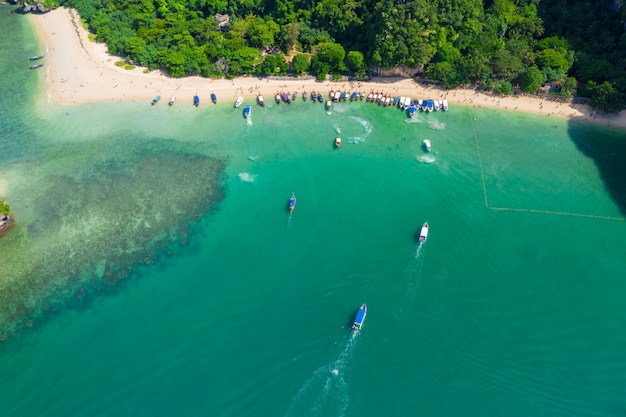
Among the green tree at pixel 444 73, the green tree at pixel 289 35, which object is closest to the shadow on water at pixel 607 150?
the green tree at pixel 444 73

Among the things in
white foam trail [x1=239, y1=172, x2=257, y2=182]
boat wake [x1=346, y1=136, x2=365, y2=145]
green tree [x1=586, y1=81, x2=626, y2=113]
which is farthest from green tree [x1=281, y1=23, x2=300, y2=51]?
green tree [x1=586, y1=81, x2=626, y2=113]

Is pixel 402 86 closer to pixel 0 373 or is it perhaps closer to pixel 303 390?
pixel 303 390

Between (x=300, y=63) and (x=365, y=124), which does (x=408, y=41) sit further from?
(x=300, y=63)

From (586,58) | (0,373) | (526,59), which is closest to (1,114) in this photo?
(0,373)

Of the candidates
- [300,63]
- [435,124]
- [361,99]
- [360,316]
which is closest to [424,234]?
[360,316]

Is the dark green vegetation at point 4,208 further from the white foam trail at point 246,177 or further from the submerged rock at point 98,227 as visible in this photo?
the white foam trail at point 246,177

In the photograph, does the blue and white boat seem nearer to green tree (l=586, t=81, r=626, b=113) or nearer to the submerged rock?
the submerged rock
